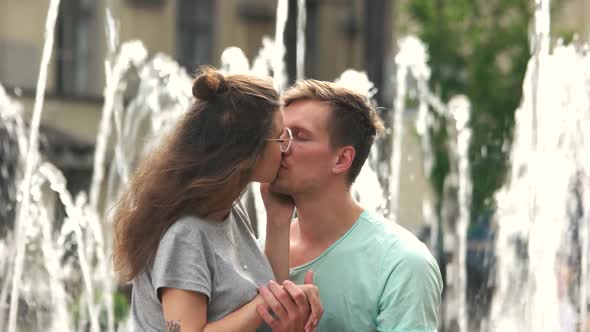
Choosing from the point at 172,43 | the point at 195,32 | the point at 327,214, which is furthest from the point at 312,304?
the point at 195,32

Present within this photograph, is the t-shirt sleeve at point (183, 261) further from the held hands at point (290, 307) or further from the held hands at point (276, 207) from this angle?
the held hands at point (276, 207)

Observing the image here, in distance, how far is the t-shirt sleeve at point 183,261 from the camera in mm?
2352

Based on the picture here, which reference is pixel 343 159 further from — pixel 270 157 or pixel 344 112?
pixel 270 157

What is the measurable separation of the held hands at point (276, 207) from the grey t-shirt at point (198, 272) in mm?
262

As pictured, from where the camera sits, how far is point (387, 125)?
16.7 m

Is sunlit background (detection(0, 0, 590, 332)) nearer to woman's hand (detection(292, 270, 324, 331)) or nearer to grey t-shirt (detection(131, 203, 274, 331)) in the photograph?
grey t-shirt (detection(131, 203, 274, 331))

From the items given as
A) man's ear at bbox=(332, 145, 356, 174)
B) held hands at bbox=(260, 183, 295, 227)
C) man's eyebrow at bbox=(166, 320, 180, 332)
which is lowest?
man's eyebrow at bbox=(166, 320, 180, 332)

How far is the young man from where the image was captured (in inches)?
103

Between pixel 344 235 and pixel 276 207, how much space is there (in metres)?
0.18

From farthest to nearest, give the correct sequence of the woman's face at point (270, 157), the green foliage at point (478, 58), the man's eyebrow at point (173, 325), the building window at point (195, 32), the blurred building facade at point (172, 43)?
the building window at point (195, 32), the blurred building facade at point (172, 43), the green foliage at point (478, 58), the woman's face at point (270, 157), the man's eyebrow at point (173, 325)

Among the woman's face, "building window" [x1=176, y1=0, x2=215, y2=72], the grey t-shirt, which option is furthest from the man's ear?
"building window" [x1=176, y1=0, x2=215, y2=72]

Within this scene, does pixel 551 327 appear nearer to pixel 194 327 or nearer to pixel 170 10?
pixel 194 327

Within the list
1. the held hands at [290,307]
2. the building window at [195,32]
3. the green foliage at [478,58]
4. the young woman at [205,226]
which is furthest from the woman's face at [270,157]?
the building window at [195,32]

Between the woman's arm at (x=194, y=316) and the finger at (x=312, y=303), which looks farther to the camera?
the finger at (x=312, y=303)
